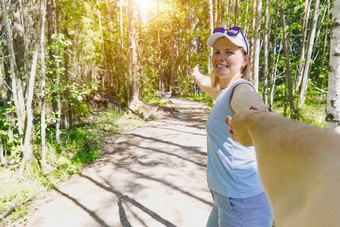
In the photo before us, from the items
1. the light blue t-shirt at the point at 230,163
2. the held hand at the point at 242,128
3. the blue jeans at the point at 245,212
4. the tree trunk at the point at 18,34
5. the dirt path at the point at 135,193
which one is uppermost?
the tree trunk at the point at 18,34

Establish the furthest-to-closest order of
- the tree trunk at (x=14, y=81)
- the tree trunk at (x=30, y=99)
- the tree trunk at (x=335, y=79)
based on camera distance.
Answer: the tree trunk at (x=30, y=99) → the tree trunk at (x=14, y=81) → the tree trunk at (x=335, y=79)

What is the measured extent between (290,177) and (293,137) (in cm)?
9

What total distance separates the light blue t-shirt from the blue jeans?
0.16ft

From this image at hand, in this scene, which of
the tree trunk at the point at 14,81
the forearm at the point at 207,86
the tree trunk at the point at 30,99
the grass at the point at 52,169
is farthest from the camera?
the tree trunk at the point at 30,99

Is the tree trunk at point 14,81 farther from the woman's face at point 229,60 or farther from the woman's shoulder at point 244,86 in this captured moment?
the woman's shoulder at point 244,86

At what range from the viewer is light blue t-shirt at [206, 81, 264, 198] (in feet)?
4.83

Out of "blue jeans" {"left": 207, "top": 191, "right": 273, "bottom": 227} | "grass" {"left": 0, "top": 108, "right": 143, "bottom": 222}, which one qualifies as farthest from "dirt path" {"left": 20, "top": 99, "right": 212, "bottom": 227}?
"blue jeans" {"left": 207, "top": 191, "right": 273, "bottom": 227}

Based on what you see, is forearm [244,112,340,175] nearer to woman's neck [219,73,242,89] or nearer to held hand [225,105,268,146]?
held hand [225,105,268,146]

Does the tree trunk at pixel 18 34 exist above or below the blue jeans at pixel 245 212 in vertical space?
above

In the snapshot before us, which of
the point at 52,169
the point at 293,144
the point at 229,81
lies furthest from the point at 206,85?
the point at 52,169

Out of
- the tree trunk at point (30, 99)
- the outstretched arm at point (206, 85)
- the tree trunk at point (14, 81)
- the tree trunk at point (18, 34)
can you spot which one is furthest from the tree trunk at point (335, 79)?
the tree trunk at point (18, 34)

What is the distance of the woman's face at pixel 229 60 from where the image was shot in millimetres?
1758

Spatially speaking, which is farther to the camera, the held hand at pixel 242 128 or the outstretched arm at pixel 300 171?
the held hand at pixel 242 128

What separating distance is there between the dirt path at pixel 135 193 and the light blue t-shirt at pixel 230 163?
2255mm
